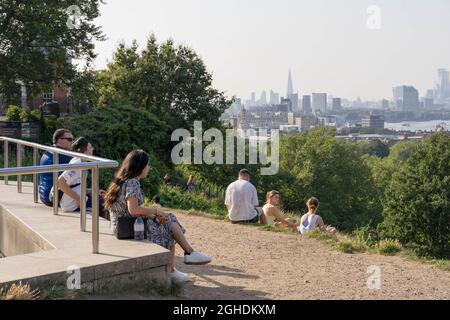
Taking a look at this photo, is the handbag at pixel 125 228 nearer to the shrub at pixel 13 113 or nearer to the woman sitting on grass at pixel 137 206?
the woman sitting on grass at pixel 137 206

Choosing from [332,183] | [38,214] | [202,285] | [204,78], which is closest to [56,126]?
[204,78]

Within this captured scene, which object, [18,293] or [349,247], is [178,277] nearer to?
[18,293]

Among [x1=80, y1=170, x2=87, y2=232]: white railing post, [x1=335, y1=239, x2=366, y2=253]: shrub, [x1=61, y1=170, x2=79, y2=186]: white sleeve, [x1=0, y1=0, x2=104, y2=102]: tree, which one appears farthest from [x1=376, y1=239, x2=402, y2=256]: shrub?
[x1=0, y1=0, x2=104, y2=102]: tree

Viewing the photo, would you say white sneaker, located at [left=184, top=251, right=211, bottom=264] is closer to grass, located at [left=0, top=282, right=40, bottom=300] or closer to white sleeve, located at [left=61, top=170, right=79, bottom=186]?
white sleeve, located at [left=61, top=170, right=79, bottom=186]

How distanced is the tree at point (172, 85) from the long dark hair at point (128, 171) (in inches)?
1424

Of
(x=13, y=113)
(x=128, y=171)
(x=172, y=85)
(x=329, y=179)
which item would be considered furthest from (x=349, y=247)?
(x=329, y=179)

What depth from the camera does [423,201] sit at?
37.1 m

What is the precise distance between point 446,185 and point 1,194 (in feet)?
107

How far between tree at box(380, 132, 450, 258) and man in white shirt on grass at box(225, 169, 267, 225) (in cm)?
2292

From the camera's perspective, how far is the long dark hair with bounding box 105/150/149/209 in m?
6.90

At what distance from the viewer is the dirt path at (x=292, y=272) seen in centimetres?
685

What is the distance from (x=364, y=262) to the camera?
29.3 feet

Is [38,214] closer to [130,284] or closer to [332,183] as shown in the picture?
[130,284]

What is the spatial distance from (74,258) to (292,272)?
3.21 m
